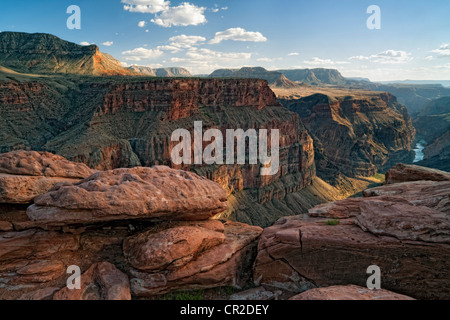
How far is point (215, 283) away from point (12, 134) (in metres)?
78.8

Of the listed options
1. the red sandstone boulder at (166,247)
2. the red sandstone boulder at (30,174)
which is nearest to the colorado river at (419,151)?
the red sandstone boulder at (166,247)

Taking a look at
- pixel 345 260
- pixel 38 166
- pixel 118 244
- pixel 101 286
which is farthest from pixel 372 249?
pixel 38 166

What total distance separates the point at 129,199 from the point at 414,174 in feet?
77.9

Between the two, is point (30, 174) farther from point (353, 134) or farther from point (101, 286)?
point (353, 134)

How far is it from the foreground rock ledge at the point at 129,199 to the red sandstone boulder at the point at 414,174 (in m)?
17.2

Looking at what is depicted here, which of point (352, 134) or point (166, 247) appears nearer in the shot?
point (166, 247)

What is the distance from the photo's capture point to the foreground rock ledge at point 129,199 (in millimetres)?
13523

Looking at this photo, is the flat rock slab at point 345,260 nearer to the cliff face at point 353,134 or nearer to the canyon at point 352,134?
the canyon at point 352,134

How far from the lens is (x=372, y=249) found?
12.9 metres

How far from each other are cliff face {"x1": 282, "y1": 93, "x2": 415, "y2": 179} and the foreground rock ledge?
4620 inches

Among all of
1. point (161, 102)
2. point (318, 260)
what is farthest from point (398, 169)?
point (161, 102)

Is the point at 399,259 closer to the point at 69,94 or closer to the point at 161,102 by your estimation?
the point at 161,102

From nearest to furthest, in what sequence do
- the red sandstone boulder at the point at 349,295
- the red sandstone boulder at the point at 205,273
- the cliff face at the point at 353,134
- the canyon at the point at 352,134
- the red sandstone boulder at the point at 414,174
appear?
the red sandstone boulder at the point at 349,295, the red sandstone boulder at the point at 205,273, the red sandstone boulder at the point at 414,174, the canyon at the point at 352,134, the cliff face at the point at 353,134

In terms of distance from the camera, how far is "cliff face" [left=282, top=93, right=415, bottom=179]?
140 metres
